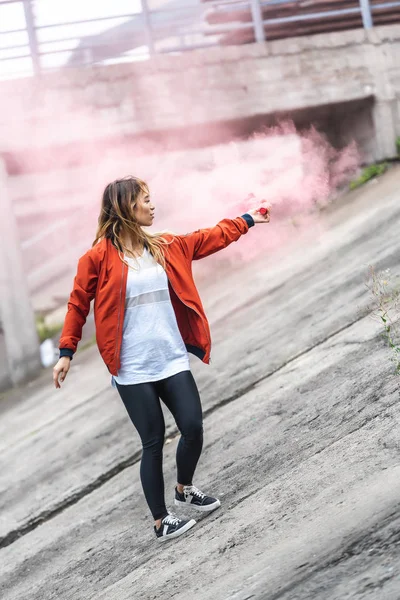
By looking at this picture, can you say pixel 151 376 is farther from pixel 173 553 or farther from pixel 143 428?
pixel 173 553

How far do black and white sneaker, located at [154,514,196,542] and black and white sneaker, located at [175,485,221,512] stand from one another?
0.15 metres

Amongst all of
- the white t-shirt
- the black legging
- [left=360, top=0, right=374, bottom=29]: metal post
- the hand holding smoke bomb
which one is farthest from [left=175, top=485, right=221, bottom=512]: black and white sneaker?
[left=360, top=0, right=374, bottom=29]: metal post

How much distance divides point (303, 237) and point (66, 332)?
22.0 feet

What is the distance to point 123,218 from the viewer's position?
391cm

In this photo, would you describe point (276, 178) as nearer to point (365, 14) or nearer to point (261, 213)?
point (365, 14)

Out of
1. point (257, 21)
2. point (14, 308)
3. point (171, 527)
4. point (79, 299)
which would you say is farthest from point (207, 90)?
point (171, 527)

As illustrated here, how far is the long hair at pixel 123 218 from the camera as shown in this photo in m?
3.91

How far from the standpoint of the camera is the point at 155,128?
1048cm

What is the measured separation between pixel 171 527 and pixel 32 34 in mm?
8021

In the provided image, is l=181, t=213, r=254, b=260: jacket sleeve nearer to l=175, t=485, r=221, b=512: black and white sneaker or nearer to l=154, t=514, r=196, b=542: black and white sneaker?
l=175, t=485, r=221, b=512: black and white sneaker

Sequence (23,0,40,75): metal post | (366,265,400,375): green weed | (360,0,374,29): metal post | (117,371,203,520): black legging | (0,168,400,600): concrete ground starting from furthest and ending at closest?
(360,0,374,29): metal post
(23,0,40,75): metal post
(366,265,400,375): green weed
(117,371,203,520): black legging
(0,168,400,600): concrete ground

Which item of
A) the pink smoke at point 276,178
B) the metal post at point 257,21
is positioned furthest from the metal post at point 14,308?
the metal post at point 257,21

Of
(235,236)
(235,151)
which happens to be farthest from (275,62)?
(235,236)

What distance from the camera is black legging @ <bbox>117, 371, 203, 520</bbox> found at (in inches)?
151
